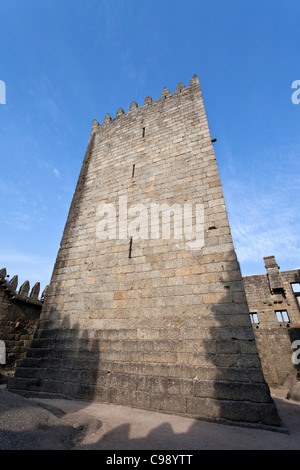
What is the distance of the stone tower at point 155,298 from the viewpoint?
366 cm

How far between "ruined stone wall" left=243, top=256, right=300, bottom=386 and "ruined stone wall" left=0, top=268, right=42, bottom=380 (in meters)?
12.9

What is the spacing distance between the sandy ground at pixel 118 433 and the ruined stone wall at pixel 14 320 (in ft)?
25.4

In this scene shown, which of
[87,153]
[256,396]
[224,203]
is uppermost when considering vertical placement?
[87,153]

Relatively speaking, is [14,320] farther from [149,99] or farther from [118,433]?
[149,99]

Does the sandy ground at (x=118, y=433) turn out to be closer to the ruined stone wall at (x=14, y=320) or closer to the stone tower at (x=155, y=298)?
the stone tower at (x=155, y=298)

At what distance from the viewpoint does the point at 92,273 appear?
5820mm

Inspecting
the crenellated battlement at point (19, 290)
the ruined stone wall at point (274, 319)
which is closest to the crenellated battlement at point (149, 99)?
the crenellated battlement at point (19, 290)

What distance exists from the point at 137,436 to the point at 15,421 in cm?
145

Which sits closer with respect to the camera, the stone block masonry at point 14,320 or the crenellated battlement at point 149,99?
the crenellated battlement at point 149,99

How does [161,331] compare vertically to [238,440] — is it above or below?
above
